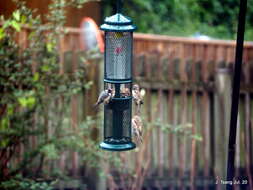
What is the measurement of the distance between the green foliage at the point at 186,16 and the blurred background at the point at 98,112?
237 centimetres

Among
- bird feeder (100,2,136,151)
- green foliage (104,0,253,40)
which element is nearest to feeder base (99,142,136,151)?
bird feeder (100,2,136,151)

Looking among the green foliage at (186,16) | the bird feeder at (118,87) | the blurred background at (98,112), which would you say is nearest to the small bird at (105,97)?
the bird feeder at (118,87)

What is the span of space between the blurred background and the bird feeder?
0.77m

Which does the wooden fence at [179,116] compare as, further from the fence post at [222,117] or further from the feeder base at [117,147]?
the feeder base at [117,147]

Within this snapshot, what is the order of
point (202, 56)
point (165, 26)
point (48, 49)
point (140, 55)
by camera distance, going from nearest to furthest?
point (48, 49) < point (140, 55) < point (202, 56) < point (165, 26)

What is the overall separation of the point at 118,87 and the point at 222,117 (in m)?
1.89

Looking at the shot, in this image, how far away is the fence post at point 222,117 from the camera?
558 cm

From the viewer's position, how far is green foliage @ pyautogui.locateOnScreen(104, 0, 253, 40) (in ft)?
31.1

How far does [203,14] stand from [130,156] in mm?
5027

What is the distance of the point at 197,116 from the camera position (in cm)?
616

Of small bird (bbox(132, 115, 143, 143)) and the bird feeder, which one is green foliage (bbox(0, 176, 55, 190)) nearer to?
the bird feeder

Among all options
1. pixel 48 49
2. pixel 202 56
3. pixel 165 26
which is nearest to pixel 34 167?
pixel 48 49

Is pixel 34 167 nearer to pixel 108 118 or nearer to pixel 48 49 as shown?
pixel 48 49

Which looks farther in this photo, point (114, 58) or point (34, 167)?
point (34, 167)
